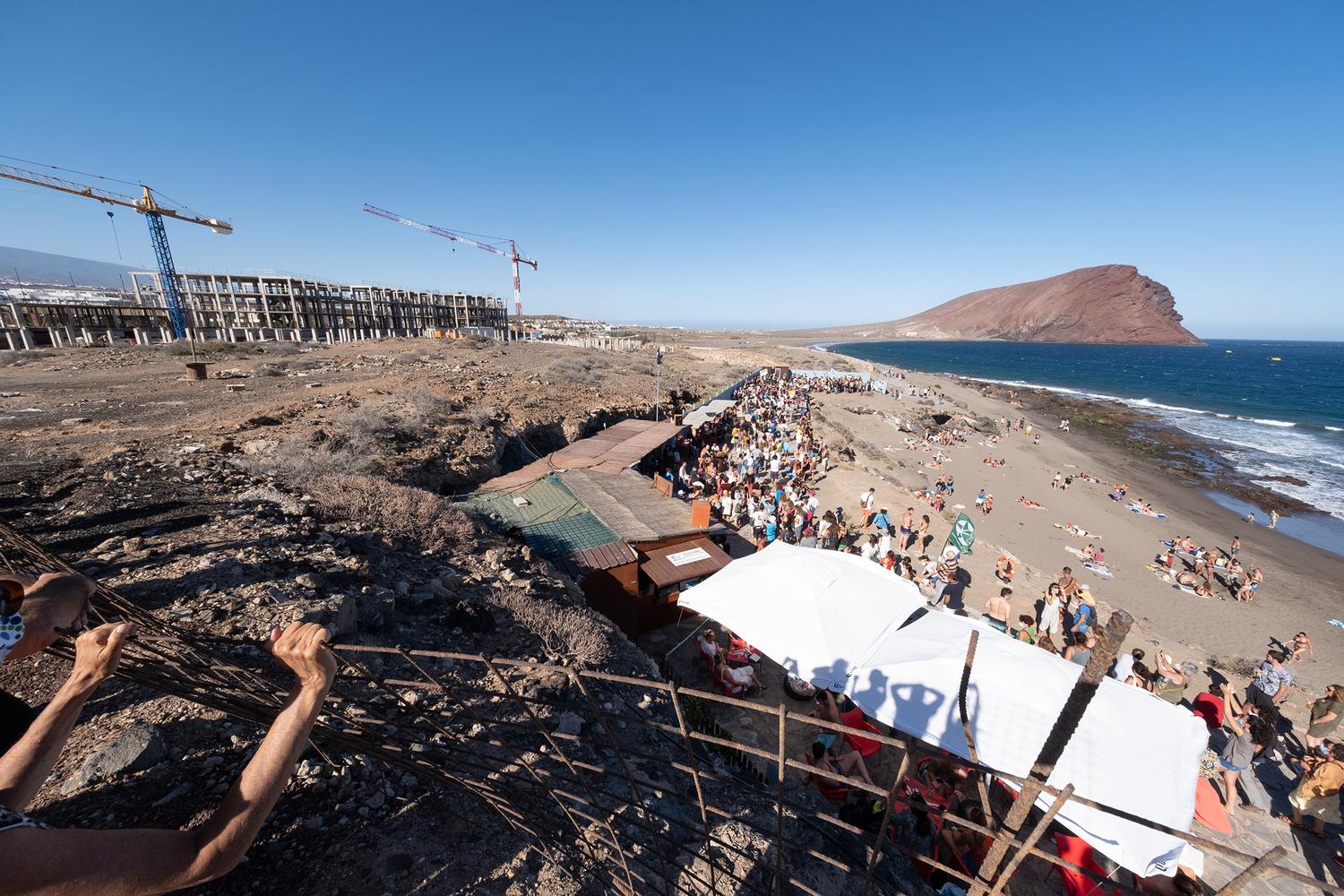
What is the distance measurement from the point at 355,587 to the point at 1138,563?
20.0 metres

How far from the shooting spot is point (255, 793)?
1.56 metres

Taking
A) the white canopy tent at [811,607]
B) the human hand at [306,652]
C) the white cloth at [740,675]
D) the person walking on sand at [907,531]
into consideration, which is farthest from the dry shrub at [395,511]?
the person walking on sand at [907,531]

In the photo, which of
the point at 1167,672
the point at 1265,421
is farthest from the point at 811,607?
the point at 1265,421

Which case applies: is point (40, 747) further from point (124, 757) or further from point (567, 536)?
point (567, 536)

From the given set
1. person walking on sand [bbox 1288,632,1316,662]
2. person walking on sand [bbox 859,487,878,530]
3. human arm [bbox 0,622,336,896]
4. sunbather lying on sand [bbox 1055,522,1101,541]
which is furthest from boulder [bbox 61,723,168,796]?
sunbather lying on sand [bbox 1055,522,1101,541]

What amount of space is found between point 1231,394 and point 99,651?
91860 millimetres

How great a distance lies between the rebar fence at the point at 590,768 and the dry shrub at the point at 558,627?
1.65ft

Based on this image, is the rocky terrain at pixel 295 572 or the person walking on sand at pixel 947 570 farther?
the person walking on sand at pixel 947 570

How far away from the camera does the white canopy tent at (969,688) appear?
4.69 m

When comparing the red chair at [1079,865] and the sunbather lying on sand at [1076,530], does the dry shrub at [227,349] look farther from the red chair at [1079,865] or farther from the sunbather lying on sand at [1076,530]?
the sunbather lying on sand at [1076,530]

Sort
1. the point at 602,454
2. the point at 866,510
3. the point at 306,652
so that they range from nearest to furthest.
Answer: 1. the point at 306,652
2. the point at 602,454
3. the point at 866,510

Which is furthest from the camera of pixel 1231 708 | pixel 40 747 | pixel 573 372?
pixel 573 372

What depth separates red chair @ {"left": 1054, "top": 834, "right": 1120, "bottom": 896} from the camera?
16.9 feet

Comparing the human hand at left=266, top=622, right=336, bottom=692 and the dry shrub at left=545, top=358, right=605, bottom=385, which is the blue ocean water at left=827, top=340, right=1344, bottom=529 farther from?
the human hand at left=266, top=622, right=336, bottom=692
